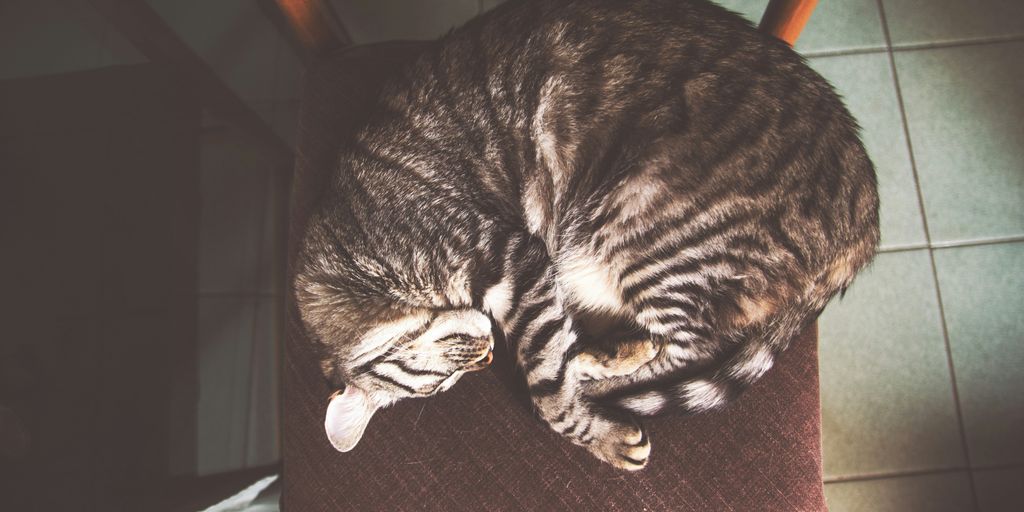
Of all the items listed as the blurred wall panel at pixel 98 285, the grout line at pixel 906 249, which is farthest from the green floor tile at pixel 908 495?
the blurred wall panel at pixel 98 285

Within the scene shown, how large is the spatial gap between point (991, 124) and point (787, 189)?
1.03m

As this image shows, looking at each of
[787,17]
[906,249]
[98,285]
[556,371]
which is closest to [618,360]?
A: [556,371]

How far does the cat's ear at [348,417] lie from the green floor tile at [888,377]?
1060mm

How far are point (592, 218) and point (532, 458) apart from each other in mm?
390

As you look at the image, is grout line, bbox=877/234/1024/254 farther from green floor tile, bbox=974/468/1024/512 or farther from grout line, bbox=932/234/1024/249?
green floor tile, bbox=974/468/1024/512

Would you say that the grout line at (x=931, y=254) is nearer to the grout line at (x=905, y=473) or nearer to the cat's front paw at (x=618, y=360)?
the grout line at (x=905, y=473)

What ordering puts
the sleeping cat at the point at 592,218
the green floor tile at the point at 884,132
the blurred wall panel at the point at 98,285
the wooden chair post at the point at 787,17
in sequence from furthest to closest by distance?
the green floor tile at the point at 884,132 → the wooden chair post at the point at 787,17 → the sleeping cat at the point at 592,218 → the blurred wall panel at the point at 98,285

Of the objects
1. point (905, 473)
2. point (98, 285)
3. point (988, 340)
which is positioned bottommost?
point (905, 473)

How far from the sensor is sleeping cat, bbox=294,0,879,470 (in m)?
0.87

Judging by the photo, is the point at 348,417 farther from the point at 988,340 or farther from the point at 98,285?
the point at 988,340

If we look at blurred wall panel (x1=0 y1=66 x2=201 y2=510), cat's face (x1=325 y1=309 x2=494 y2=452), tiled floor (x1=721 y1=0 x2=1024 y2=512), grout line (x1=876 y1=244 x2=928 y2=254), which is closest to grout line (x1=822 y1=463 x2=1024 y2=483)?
tiled floor (x1=721 y1=0 x2=1024 y2=512)

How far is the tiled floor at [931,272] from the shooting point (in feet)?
4.51

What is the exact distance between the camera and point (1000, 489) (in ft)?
4.47

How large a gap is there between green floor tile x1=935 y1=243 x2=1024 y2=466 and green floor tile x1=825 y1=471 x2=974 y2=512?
0.08 metres
